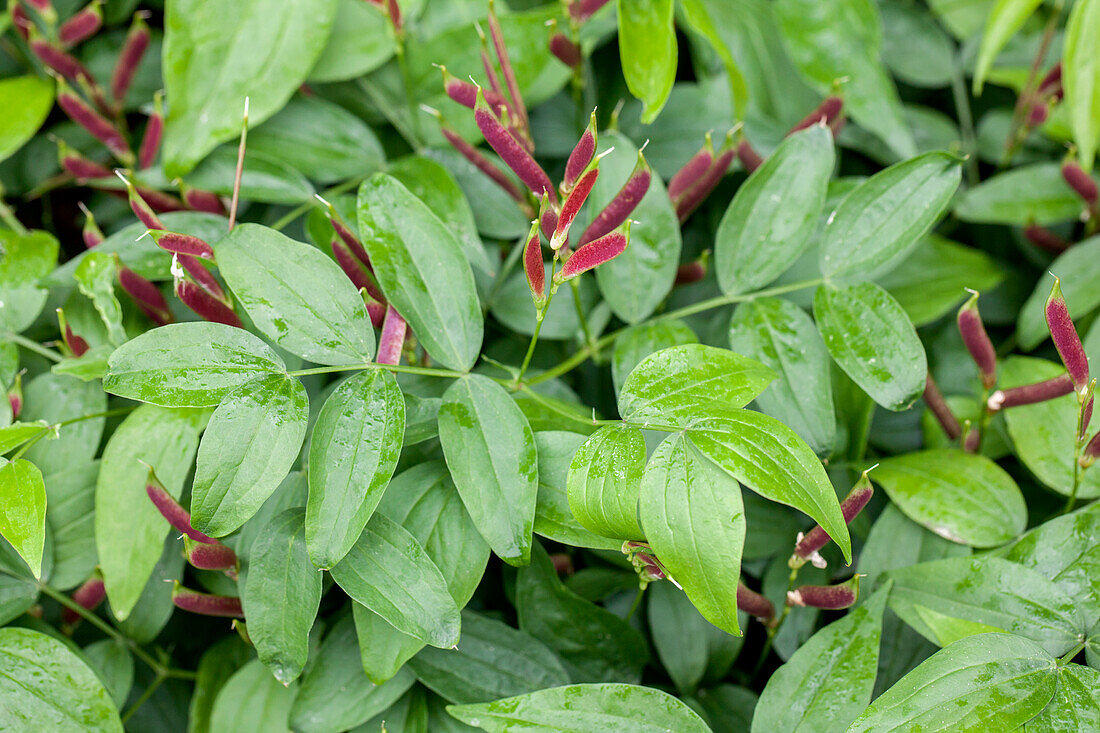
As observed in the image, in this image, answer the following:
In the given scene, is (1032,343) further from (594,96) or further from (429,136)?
(429,136)

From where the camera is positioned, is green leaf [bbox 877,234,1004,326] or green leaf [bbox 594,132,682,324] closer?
green leaf [bbox 594,132,682,324]

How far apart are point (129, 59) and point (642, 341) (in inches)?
25.4

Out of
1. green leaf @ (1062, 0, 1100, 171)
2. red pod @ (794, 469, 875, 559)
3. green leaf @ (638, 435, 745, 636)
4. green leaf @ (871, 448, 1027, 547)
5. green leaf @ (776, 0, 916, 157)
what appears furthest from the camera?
green leaf @ (776, 0, 916, 157)

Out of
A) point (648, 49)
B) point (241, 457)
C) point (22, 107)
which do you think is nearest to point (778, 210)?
point (648, 49)

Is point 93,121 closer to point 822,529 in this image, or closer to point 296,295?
point 296,295

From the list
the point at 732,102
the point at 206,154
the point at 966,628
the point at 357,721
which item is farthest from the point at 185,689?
the point at 732,102

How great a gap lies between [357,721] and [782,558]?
0.41 m

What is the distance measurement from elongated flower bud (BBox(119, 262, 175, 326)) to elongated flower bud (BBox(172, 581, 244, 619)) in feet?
0.81

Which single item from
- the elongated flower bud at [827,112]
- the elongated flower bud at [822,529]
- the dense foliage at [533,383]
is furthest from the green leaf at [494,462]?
the elongated flower bud at [827,112]

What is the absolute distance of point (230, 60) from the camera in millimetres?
796

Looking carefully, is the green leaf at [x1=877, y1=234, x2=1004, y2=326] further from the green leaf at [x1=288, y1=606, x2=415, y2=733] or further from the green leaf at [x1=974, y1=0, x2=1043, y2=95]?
the green leaf at [x1=288, y1=606, x2=415, y2=733]

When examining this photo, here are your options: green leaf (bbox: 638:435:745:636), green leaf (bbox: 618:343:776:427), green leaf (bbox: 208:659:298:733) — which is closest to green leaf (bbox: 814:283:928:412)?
green leaf (bbox: 618:343:776:427)

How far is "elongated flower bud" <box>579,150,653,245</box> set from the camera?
0.58m

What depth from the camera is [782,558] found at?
2.47 ft
